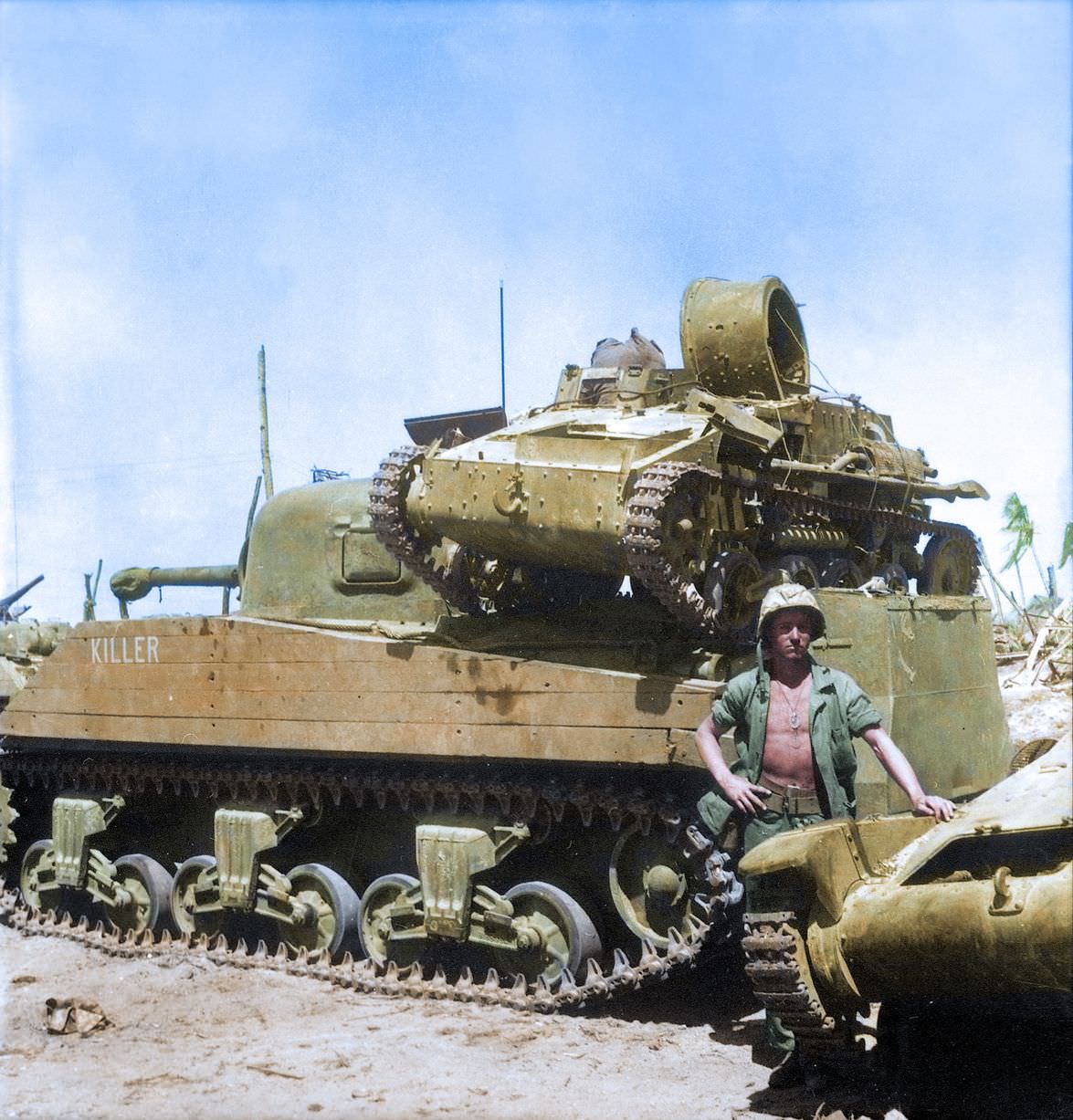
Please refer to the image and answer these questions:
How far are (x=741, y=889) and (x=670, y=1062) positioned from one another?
1003 millimetres

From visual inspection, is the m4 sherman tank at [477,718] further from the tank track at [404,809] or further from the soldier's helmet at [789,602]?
the soldier's helmet at [789,602]

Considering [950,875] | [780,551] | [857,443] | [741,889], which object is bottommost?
[741,889]

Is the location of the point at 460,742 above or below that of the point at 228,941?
above

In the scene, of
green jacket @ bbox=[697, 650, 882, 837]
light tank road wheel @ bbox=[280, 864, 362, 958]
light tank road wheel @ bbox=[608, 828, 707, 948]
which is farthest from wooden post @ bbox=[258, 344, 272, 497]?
green jacket @ bbox=[697, 650, 882, 837]

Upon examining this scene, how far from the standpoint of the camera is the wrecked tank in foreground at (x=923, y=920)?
481 centimetres

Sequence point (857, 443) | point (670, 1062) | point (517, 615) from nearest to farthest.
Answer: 1. point (670, 1062)
2. point (517, 615)
3. point (857, 443)

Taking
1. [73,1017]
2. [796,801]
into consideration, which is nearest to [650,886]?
[796,801]

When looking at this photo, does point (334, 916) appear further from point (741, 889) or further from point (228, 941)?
point (741, 889)

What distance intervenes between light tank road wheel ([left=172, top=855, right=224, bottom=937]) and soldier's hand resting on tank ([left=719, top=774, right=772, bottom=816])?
18.0 ft

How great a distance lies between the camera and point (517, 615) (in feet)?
29.9

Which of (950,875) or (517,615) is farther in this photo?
(517,615)

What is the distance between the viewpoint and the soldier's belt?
6176 mm

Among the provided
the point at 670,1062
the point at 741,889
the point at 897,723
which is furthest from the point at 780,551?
the point at 670,1062

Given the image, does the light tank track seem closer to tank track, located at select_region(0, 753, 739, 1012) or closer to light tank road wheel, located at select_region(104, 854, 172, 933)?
tank track, located at select_region(0, 753, 739, 1012)
